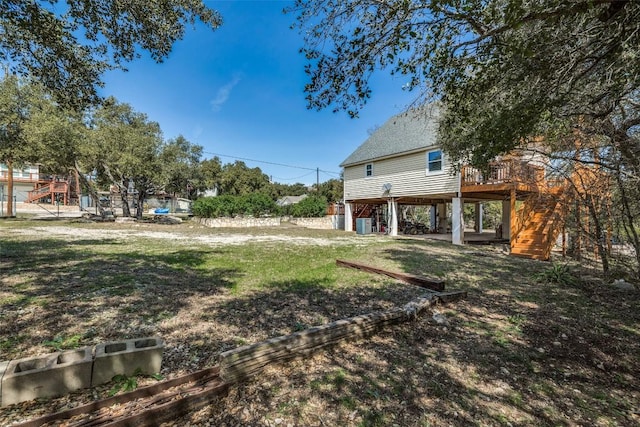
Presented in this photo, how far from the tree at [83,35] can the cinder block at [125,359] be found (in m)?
4.93

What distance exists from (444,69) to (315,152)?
117 feet

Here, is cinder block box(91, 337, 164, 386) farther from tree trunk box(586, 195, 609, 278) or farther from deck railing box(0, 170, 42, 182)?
deck railing box(0, 170, 42, 182)

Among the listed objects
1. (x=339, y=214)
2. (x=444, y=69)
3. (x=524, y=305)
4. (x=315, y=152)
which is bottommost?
(x=524, y=305)

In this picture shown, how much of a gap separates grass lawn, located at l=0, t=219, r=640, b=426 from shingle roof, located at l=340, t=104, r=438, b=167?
9.42 meters

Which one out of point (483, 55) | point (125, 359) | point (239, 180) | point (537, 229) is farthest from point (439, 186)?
point (239, 180)

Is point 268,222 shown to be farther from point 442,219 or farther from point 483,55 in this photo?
point 483,55

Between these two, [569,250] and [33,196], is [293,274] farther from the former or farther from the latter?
[33,196]

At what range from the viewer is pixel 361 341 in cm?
319

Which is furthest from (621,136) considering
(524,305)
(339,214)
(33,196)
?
(33,196)

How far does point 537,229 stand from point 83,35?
13153mm

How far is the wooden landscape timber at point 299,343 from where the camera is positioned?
2.36 metres

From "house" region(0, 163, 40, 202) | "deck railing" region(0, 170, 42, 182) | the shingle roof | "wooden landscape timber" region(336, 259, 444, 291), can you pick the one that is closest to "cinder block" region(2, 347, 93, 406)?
"wooden landscape timber" region(336, 259, 444, 291)

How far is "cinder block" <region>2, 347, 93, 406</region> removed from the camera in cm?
197

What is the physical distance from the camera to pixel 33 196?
34344mm
